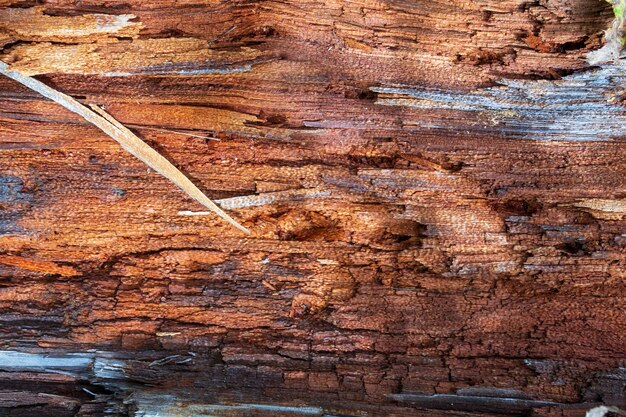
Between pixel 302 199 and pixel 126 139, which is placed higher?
pixel 126 139

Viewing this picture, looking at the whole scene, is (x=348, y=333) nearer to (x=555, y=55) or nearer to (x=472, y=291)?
(x=472, y=291)

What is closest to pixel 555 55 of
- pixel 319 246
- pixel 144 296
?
pixel 319 246

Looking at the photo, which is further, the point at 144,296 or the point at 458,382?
the point at 144,296

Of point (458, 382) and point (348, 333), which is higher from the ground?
point (348, 333)

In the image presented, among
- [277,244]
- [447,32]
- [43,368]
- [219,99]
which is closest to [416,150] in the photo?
[447,32]

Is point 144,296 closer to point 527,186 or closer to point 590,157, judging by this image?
point 527,186

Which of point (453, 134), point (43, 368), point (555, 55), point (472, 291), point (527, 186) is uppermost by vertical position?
point (555, 55)
